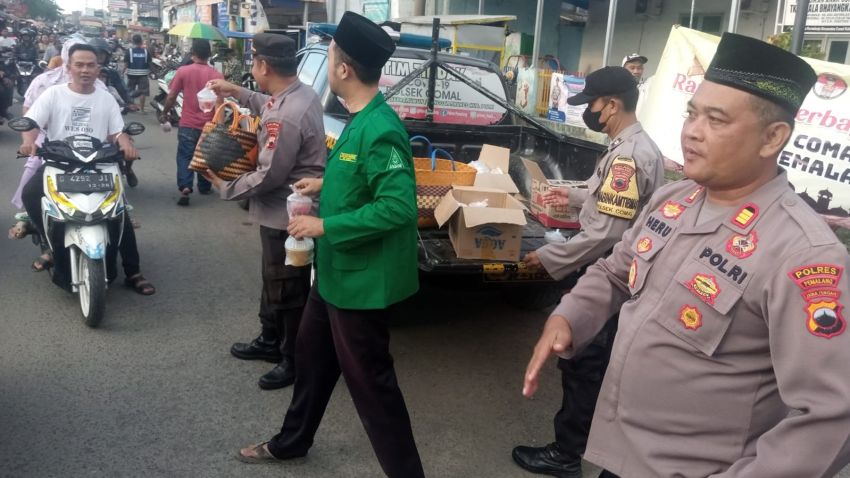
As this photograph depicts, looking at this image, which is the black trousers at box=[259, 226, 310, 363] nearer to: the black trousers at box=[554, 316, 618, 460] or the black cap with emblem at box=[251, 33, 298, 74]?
the black cap with emblem at box=[251, 33, 298, 74]

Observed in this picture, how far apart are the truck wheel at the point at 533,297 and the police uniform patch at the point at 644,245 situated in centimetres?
347

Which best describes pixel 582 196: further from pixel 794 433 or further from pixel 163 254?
pixel 163 254

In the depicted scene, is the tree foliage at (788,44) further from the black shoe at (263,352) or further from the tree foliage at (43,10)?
the tree foliage at (43,10)

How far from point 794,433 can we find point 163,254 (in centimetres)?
594

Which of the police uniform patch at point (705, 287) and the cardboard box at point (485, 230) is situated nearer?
the police uniform patch at point (705, 287)

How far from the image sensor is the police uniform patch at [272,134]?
3590mm

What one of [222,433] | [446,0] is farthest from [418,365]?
[446,0]

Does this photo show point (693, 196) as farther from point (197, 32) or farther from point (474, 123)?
point (197, 32)

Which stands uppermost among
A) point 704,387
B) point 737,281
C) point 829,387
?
point 737,281

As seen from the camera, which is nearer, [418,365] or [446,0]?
[418,365]

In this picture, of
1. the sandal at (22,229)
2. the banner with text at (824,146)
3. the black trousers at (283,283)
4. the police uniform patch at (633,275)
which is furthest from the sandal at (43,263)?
the banner with text at (824,146)

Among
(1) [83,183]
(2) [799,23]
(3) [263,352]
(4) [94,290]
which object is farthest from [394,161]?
(2) [799,23]

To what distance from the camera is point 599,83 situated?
3.17m

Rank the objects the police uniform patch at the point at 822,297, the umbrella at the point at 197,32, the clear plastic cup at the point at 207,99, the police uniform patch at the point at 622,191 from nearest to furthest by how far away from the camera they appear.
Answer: the police uniform patch at the point at 822,297, the police uniform patch at the point at 622,191, the clear plastic cup at the point at 207,99, the umbrella at the point at 197,32
